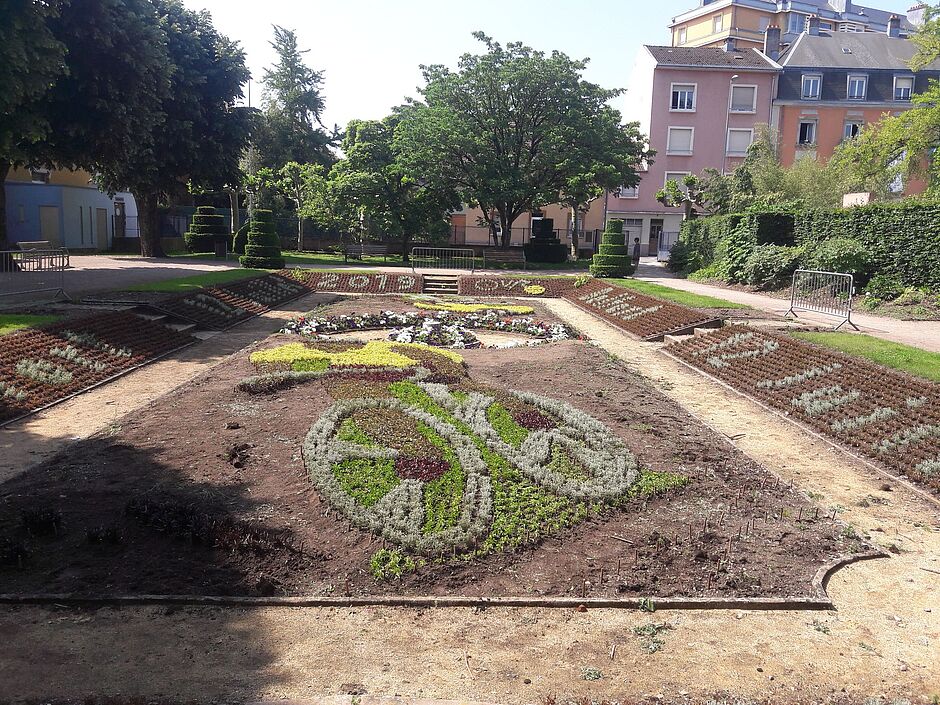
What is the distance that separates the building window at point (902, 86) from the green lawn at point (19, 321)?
56254mm

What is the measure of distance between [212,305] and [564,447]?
13.4 m

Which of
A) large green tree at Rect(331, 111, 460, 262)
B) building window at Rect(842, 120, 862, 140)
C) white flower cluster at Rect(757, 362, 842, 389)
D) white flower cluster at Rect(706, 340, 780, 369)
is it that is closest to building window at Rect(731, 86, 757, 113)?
building window at Rect(842, 120, 862, 140)

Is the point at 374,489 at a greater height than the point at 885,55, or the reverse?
the point at 885,55

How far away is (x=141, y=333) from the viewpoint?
1442cm

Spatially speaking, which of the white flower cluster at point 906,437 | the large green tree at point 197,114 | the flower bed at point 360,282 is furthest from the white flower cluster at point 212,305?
the white flower cluster at point 906,437

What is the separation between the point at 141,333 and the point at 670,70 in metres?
47.6

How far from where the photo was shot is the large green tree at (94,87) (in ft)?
49.4

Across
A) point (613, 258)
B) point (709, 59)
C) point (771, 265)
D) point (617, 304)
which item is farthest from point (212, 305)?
point (709, 59)

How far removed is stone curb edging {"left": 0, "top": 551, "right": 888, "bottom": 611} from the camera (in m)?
4.80

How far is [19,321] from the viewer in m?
12.9

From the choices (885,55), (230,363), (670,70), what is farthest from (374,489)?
(885,55)

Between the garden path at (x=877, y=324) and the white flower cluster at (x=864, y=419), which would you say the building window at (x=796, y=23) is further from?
the white flower cluster at (x=864, y=419)

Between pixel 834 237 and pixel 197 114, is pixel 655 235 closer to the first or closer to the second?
pixel 834 237

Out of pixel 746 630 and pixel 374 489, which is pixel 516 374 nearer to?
pixel 374 489
